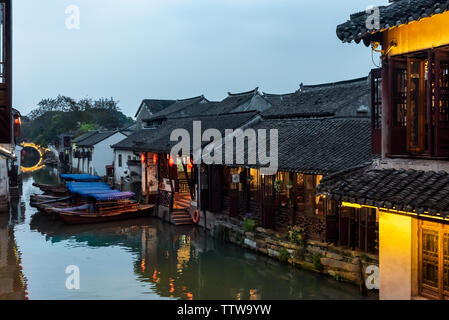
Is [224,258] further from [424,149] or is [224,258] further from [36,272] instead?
[424,149]

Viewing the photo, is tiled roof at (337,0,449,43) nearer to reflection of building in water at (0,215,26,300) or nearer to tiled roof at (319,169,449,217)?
tiled roof at (319,169,449,217)

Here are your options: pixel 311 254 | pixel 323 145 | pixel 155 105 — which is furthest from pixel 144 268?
pixel 155 105

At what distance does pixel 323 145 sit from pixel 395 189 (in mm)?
10825

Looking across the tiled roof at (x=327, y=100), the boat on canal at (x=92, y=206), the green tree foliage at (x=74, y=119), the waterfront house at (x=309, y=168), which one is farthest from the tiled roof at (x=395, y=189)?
the green tree foliage at (x=74, y=119)

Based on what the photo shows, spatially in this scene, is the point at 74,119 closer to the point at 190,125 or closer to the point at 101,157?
the point at 101,157

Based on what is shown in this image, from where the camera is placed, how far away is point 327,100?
2608cm

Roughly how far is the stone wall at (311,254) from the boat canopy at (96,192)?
8.10 m

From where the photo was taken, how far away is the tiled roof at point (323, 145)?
611 inches

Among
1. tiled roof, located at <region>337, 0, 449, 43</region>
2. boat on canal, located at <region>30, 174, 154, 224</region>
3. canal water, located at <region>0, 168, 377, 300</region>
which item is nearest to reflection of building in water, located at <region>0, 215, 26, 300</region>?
canal water, located at <region>0, 168, 377, 300</region>

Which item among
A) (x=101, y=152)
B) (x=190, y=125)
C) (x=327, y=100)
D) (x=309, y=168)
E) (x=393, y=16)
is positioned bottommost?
(x=309, y=168)

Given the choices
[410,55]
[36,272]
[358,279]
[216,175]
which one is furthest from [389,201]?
[216,175]

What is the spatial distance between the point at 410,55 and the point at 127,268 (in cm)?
1253

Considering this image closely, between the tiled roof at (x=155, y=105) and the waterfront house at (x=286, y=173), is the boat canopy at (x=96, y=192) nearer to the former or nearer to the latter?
the waterfront house at (x=286, y=173)

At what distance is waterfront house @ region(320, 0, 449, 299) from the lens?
6902mm
